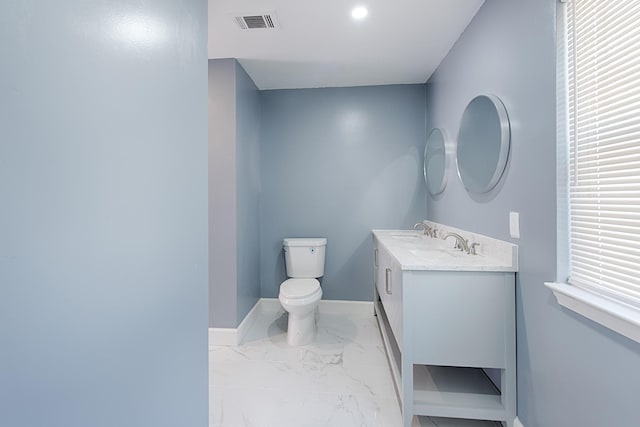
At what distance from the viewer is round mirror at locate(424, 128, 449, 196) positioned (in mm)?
2283

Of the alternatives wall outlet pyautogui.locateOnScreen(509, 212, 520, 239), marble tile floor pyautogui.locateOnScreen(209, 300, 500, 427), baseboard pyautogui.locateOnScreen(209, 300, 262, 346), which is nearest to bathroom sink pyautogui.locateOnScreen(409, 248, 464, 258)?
wall outlet pyautogui.locateOnScreen(509, 212, 520, 239)

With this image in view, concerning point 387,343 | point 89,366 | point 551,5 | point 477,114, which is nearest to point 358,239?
point 387,343

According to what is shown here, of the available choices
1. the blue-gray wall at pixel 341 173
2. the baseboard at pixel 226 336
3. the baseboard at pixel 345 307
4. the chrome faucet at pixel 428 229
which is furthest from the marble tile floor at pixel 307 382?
the chrome faucet at pixel 428 229

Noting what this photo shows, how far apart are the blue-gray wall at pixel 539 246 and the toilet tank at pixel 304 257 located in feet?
4.89

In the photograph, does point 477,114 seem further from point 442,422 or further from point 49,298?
point 49,298

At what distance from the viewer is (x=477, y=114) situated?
5.49 ft

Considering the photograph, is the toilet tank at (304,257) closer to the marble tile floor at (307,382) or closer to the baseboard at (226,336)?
the marble tile floor at (307,382)

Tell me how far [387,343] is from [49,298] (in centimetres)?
199

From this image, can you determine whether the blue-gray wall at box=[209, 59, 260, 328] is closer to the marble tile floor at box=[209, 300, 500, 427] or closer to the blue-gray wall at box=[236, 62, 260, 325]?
the blue-gray wall at box=[236, 62, 260, 325]

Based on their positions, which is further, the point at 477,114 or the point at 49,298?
the point at 477,114

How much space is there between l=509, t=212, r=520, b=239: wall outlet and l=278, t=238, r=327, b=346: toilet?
4.74ft

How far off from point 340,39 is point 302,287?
1958mm

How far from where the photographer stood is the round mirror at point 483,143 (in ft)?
4.68

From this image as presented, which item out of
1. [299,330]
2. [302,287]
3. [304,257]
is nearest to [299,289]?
[302,287]
